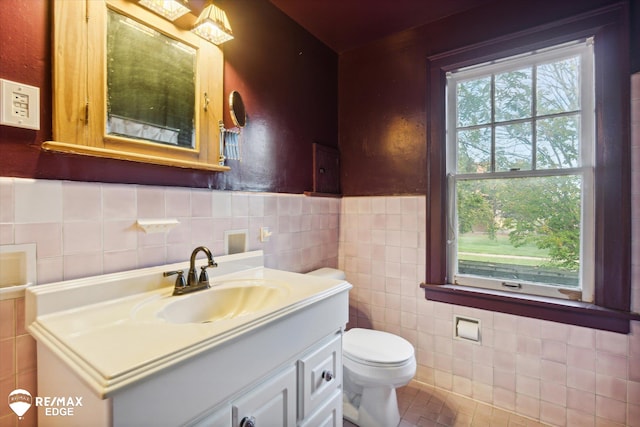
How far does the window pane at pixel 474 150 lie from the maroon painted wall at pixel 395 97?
9.1 inches

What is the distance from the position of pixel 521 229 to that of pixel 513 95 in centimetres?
79

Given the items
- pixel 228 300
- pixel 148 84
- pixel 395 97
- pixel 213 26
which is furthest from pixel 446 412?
pixel 213 26

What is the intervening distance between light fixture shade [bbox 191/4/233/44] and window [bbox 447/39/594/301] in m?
1.41

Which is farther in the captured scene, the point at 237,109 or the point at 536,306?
the point at 536,306

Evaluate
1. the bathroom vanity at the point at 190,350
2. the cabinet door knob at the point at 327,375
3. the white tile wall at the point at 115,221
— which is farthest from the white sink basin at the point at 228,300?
the cabinet door knob at the point at 327,375

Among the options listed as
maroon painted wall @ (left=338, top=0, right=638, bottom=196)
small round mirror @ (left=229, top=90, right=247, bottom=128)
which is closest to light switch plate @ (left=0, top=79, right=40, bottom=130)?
small round mirror @ (left=229, top=90, right=247, bottom=128)

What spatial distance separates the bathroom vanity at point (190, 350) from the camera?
58 cm

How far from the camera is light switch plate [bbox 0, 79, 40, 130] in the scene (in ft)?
2.74

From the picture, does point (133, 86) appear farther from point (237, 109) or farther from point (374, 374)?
point (374, 374)

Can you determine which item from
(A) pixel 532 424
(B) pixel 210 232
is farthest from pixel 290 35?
(A) pixel 532 424

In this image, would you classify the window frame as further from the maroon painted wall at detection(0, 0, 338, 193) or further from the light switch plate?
the light switch plate

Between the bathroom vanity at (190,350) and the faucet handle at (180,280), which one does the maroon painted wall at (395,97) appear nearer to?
the bathroom vanity at (190,350)

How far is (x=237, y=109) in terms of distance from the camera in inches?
58.0

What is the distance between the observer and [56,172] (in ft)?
3.07
